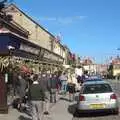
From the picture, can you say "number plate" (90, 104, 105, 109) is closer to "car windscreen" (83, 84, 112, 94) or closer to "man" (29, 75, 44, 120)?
"car windscreen" (83, 84, 112, 94)

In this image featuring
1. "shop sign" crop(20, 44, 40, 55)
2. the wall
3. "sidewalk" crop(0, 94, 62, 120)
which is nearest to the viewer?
"sidewalk" crop(0, 94, 62, 120)

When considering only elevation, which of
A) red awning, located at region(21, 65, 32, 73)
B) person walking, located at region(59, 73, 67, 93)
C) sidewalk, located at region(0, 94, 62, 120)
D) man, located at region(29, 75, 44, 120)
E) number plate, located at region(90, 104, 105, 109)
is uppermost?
red awning, located at region(21, 65, 32, 73)

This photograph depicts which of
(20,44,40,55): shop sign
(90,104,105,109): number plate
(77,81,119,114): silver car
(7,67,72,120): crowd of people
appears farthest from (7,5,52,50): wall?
(90,104,105,109): number plate

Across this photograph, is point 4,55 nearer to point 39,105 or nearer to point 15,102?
point 15,102

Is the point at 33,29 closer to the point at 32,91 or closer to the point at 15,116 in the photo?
the point at 15,116

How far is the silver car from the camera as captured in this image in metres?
22.3

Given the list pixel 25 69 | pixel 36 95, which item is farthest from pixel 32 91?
pixel 25 69

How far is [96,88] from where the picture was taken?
22.7 meters

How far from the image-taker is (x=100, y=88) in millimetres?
22719

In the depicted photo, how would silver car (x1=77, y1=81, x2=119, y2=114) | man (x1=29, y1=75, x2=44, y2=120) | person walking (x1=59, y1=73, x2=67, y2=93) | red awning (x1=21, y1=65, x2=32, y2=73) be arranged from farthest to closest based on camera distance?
person walking (x1=59, y1=73, x2=67, y2=93) < red awning (x1=21, y1=65, x2=32, y2=73) < silver car (x1=77, y1=81, x2=119, y2=114) < man (x1=29, y1=75, x2=44, y2=120)

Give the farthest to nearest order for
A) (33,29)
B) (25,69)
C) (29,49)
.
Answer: (33,29), (29,49), (25,69)

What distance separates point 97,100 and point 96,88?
2.22 ft

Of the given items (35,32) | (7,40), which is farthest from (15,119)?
(35,32)

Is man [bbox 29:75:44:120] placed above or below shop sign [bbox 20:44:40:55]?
below
